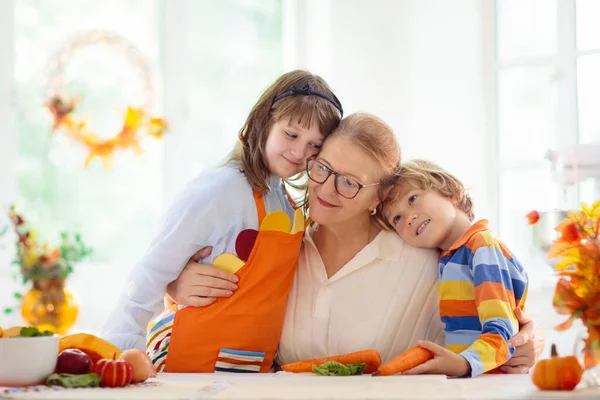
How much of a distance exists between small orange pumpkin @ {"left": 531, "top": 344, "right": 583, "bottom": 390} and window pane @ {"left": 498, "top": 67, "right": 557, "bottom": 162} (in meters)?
2.41

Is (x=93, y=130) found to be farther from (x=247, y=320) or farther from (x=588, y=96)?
(x=588, y=96)

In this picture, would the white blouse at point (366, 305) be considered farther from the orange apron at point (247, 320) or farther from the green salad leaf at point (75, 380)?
the green salad leaf at point (75, 380)

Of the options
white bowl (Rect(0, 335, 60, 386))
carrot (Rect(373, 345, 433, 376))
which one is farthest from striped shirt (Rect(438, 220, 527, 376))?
white bowl (Rect(0, 335, 60, 386))

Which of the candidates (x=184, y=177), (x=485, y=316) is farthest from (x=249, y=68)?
(x=485, y=316)

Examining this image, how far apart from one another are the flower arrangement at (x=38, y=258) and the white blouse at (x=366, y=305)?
4.31 ft

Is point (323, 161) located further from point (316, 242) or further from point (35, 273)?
point (35, 273)

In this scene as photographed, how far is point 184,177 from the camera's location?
377cm

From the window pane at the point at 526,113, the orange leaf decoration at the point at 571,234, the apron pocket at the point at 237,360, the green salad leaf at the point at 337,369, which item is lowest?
the apron pocket at the point at 237,360

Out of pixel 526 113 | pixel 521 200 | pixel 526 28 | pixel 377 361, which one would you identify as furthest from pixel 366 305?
pixel 526 28

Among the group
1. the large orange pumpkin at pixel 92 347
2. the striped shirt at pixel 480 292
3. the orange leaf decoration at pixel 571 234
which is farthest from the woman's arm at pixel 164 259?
the orange leaf decoration at pixel 571 234

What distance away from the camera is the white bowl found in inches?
50.8

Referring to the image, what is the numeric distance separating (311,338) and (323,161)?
16.6 inches

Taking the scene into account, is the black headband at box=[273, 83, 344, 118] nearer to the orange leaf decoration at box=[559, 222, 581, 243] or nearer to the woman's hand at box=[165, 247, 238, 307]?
the woman's hand at box=[165, 247, 238, 307]

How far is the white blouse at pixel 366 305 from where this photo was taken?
1.84m
